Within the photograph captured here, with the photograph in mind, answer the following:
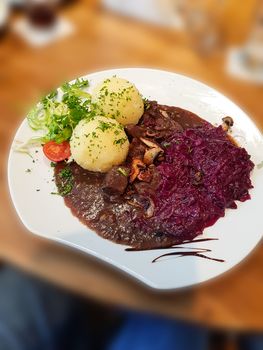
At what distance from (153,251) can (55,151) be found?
0.76ft

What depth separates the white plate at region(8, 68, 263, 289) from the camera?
56 centimetres

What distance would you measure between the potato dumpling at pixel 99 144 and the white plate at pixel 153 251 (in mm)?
63

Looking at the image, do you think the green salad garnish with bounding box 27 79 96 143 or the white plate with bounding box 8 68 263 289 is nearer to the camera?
the white plate with bounding box 8 68 263 289

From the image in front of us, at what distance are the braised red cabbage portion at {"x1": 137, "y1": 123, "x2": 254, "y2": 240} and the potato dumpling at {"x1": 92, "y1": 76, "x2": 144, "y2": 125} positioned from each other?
80 millimetres

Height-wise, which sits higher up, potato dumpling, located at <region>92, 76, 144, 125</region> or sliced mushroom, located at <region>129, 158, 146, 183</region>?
potato dumpling, located at <region>92, 76, 144, 125</region>

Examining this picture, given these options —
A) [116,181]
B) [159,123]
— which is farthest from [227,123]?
[116,181]

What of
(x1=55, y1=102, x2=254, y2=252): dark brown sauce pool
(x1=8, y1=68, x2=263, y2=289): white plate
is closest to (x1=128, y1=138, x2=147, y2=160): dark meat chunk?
(x1=55, y1=102, x2=254, y2=252): dark brown sauce pool

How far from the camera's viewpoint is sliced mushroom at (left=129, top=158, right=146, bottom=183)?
65cm

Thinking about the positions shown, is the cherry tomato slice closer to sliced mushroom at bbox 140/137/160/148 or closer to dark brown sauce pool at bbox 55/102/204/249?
dark brown sauce pool at bbox 55/102/204/249

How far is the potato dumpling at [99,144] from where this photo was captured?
2.08 ft

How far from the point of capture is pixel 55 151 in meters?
0.67

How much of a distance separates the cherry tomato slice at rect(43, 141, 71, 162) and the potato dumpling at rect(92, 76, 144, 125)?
9cm

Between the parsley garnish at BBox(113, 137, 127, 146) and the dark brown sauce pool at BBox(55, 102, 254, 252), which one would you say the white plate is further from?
the parsley garnish at BBox(113, 137, 127, 146)

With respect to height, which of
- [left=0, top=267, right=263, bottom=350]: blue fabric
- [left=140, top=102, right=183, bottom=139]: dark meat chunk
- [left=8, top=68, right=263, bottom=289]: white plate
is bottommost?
[left=0, top=267, right=263, bottom=350]: blue fabric
